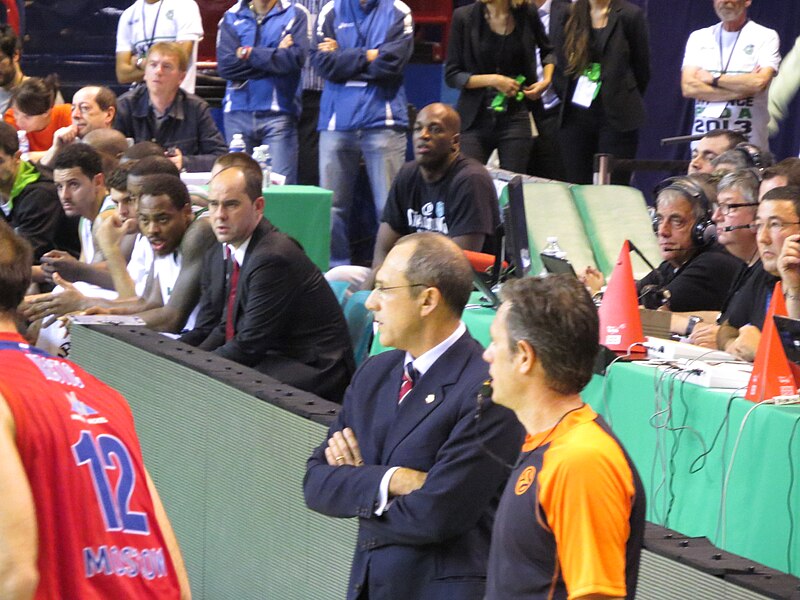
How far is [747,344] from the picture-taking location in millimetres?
5125

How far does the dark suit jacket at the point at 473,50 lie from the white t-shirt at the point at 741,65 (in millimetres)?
1233

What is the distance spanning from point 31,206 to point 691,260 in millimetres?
4282

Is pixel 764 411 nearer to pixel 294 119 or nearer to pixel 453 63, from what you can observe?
pixel 453 63

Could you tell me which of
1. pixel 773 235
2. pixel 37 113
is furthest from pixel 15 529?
pixel 37 113

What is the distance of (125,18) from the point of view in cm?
1068

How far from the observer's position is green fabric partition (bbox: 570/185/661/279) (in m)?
8.74

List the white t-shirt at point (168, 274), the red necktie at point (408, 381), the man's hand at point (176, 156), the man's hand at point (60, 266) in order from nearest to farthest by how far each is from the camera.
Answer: the red necktie at point (408, 381)
the white t-shirt at point (168, 274)
the man's hand at point (60, 266)
the man's hand at point (176, 156)

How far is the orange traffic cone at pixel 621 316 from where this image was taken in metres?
5.34

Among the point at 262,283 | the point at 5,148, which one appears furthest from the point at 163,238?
the point at 5,148

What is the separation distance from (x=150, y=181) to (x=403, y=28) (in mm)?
3297

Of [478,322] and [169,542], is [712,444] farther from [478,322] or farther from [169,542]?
[169,542]

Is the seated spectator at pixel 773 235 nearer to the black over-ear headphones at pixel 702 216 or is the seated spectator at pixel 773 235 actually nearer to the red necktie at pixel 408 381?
the black over-ear headphones at pixel 702 216

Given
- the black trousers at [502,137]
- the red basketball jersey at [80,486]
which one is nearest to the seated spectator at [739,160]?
the black trousers at [502,137]

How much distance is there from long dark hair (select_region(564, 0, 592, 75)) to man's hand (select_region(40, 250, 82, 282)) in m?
3.79
